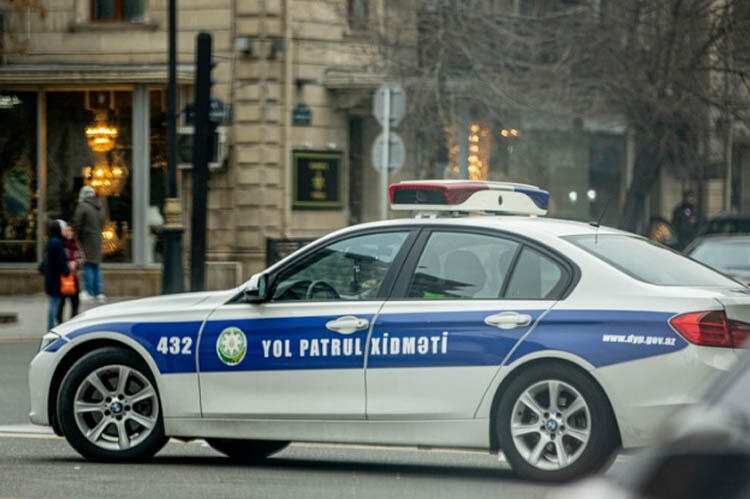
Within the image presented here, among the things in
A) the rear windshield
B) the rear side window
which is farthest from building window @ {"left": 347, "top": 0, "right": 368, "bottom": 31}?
the rear side window

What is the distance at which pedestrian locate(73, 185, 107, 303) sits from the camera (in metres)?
24.1

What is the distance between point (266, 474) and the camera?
28.1 ft

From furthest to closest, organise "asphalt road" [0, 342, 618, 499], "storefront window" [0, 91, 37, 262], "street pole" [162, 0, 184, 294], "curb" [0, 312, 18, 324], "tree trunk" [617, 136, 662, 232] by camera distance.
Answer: "storefront window" [0, 91, 37, 262]
"tree trunk" [617, 136, 662, 232]
"curb" [0, 312, 18, 324]
"street pole" [162, 0, 184, 294]
"asphalt road" [0, 342, 618, 499]

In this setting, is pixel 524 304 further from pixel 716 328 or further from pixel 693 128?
pixel 693 128

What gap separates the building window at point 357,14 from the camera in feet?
90.5

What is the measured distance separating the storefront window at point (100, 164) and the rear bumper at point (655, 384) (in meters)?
20.2

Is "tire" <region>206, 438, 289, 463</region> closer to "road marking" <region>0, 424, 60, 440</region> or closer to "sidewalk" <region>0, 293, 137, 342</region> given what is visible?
"road marking" <region>0, 424, 60, 440</region>

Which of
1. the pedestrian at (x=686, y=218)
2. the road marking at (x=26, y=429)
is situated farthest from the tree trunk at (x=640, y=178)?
the road marking at (x=26, y=429)

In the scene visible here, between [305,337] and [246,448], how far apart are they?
1189 millimetres

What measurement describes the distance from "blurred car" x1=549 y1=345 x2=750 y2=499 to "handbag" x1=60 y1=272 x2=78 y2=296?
701 inches

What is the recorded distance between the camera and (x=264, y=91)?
88.2ft

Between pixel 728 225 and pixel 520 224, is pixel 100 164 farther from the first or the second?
pixel 520 224

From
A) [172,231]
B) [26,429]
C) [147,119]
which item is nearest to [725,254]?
[172,231]

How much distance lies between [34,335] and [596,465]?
13671 millimetres
